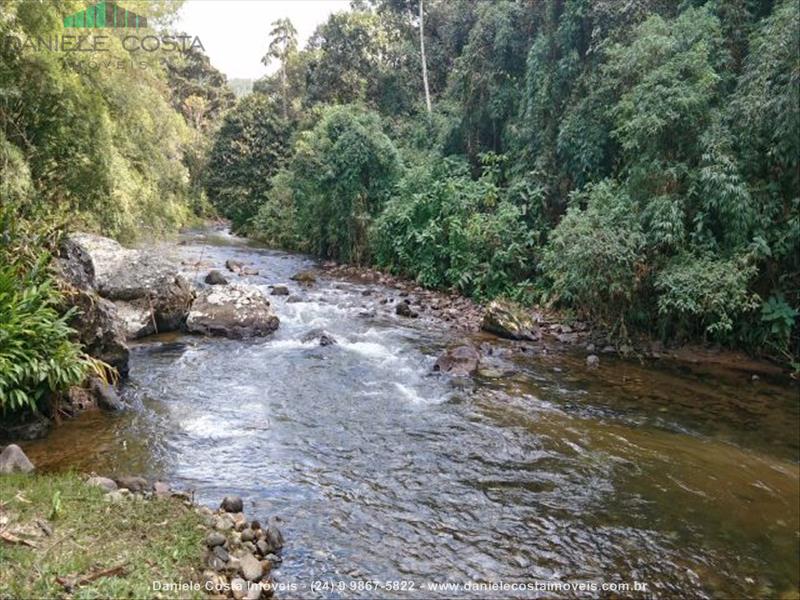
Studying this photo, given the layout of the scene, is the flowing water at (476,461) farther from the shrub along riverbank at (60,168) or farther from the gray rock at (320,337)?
the shrub along riverbank at (60,168)

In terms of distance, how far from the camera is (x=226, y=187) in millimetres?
33656

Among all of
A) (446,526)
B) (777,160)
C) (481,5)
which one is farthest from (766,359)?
(481,5)

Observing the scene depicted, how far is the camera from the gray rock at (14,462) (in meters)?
5.64

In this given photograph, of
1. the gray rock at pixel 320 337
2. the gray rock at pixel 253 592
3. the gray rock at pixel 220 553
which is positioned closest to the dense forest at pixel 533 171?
the gray rock at pixel 220 553

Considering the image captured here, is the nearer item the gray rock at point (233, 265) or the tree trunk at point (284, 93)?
the gray rock at point (233, 265)

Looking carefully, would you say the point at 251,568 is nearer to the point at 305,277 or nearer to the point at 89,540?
the point at 89,540

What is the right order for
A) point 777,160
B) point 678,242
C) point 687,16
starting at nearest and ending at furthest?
1. point 777,160
2. point 678,242
3. point 687,16

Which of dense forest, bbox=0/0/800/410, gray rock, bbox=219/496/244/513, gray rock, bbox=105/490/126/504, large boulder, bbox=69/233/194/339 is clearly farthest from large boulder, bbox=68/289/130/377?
gray rock, bbox=219/496/244/513

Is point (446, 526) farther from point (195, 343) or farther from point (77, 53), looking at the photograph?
point (77, 53)

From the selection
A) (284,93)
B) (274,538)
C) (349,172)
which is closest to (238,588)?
(274,538)

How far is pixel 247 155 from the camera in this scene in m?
32.9

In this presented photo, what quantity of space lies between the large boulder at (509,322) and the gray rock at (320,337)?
3723mm

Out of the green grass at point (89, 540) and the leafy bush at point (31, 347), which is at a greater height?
the leafy bush at point (31, 347)

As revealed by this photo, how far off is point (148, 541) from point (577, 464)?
4.90 meters
